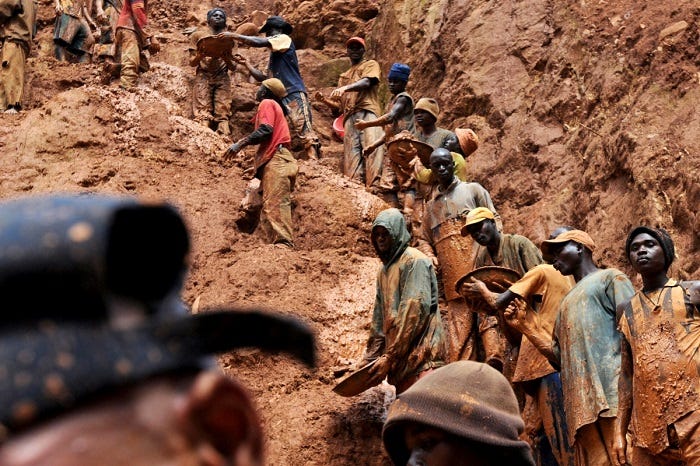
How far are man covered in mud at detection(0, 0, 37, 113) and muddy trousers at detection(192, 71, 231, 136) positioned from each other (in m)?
2.28

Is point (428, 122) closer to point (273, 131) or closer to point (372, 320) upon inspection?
point (273, 131)

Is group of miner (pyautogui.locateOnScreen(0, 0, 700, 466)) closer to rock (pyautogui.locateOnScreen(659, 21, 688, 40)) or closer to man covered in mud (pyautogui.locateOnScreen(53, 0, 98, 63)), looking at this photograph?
man covered in mud (pyautogui.locateOnScreen(53, 0, 98, 63))

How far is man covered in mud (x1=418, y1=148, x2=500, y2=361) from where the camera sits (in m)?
9.60

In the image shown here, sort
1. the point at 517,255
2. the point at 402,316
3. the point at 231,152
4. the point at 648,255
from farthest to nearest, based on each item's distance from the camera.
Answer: the point at 231,152 → the point at 517,255 → the point at 402,316 → the point at 648,255

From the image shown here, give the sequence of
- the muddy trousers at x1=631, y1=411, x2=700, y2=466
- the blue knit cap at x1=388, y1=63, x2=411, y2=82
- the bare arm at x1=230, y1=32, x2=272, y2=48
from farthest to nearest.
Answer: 1. the bare arm at x1=230, y1=32, x2=272, y2=48
2. the blue knit cap at x1=388, y1=63, x2=411, y2=82
3. the muddy trousers at x1=631, y1=411, x2=700, y2=466

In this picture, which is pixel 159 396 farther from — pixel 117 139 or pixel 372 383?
pixel 117 139

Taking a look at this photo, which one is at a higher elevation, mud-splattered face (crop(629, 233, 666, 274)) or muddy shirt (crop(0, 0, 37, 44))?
mud-splattered face (crop(629, 233, 666, 274))

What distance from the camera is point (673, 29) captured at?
12102 mm

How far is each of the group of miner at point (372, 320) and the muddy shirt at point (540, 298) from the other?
15mm

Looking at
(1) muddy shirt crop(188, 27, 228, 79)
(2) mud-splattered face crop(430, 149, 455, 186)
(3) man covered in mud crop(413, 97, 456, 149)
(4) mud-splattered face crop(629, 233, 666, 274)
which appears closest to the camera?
(4) mud-splattered face crop(629, 233, 666, 274)

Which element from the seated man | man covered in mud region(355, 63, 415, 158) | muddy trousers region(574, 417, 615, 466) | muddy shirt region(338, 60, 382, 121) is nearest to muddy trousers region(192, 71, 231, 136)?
muddy shirt region(338, 60, 382, 121)

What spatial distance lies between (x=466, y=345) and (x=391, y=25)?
9.96 meters

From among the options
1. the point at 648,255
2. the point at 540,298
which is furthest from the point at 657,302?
the point at 540,298

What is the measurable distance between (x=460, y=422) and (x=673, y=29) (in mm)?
9786
